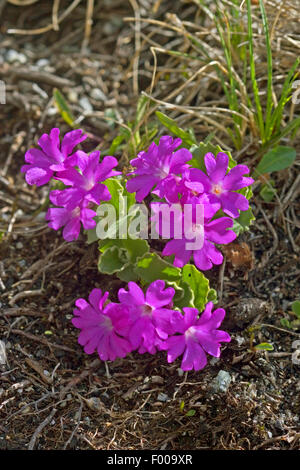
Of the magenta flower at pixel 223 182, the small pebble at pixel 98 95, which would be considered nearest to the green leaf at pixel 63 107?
the small pebble at pixel 98 95

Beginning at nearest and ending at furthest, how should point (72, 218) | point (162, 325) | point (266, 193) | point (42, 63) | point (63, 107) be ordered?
point (162, 325) < point (72, 218) < point (266, 193) < point (63, 107) < point (42, 63)

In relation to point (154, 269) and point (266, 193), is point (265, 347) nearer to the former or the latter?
point (154, 269)

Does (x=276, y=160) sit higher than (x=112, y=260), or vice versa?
(x=276, y=160)

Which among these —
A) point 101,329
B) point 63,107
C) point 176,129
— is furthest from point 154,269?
point 63,107

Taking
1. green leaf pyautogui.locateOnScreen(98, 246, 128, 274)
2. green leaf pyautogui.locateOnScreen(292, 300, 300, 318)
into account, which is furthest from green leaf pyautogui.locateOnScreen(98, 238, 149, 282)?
green leaf pyautogui.locateOnScreen(292, 300, 300, 318)

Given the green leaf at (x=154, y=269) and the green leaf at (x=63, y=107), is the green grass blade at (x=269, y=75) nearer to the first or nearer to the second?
the green leaf at (x=154, y=269)

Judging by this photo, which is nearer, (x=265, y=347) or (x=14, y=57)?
(x=265, y=347)

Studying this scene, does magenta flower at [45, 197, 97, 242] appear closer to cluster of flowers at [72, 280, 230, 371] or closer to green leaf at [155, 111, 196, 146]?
cluster of flowers at [72, 280, 230, 371]
